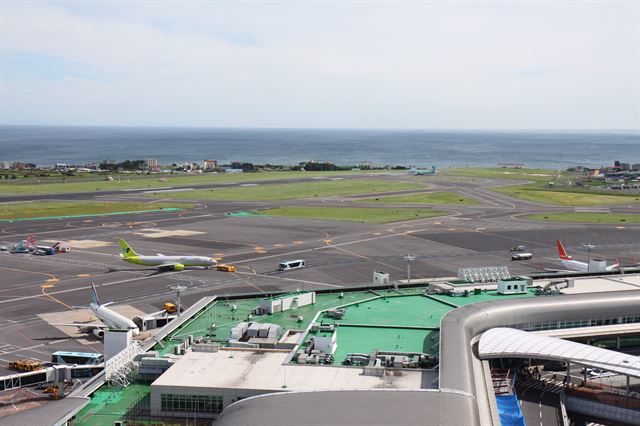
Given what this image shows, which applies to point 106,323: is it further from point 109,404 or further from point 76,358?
point 109,404

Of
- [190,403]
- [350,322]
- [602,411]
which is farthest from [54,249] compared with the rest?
[602,411]

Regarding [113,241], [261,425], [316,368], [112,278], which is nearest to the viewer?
[261,425]

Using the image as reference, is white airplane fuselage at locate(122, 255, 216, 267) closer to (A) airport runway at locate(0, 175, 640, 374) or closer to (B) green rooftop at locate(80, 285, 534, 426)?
(A) airport runway at locate(0, 175, 640, 374)

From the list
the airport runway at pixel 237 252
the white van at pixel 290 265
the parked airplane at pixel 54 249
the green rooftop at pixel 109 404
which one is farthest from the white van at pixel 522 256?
the green rooftop at pixel 109 404

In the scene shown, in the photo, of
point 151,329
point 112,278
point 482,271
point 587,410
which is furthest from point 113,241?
point 587,410

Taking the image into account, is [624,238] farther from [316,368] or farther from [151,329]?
[316,368]

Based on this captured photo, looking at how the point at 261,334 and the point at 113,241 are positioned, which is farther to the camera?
the point at 113,241

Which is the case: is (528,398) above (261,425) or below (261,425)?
below

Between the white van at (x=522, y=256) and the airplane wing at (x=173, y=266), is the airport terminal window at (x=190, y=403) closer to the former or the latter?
the airplane wing at (x=173, y=266)
